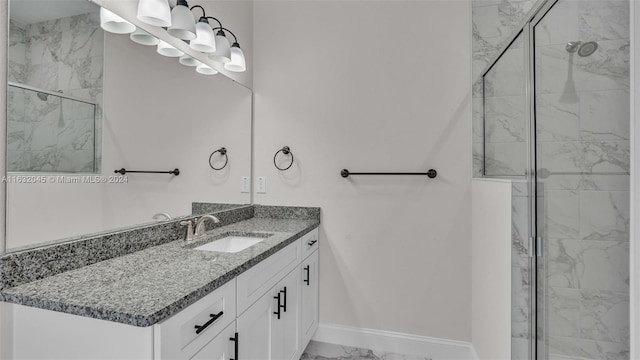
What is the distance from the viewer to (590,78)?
3.02 feet

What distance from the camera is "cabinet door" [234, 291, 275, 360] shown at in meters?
1.25

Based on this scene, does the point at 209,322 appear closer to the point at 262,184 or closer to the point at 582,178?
the point at 582,178

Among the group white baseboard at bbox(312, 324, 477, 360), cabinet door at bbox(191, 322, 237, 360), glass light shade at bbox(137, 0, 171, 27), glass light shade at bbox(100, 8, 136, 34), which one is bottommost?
white baseboard at bbox(312, 324, 477, 360)

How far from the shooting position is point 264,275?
1457 millimetres

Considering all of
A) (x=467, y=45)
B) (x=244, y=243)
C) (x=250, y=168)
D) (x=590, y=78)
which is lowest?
(x=244, y=243)

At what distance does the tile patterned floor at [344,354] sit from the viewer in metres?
2.13

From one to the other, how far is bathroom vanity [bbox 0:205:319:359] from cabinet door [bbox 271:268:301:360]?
10 millimetres

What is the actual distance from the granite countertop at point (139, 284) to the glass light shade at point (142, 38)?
93cm

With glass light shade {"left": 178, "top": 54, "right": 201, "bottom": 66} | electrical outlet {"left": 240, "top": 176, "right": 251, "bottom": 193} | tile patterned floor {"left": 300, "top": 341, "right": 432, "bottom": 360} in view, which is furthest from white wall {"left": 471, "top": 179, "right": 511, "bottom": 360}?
glass light shade {"left": 178, "top": 54, "right": 201, "bottom": 66}

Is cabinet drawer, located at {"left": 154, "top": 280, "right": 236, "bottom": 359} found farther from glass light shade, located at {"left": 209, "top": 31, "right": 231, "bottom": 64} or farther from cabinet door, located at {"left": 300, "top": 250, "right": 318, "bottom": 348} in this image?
glass light shade, located at {"left": 209, "top": 31, "right": 231, "bottom": 64}

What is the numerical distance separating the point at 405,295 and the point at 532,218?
3.75ft
